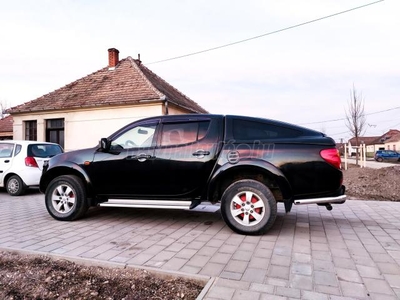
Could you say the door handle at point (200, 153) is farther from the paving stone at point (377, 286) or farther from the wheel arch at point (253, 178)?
the paving stone at point (377, 286)

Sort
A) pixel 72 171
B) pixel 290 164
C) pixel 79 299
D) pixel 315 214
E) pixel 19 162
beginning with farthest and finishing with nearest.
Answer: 1. pixel 19 162
2. pixel 315 214
3. pixel 72 171
4. pixel 290 164
5. pixel 79 299

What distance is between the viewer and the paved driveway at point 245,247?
256cm

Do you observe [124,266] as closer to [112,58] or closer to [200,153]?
[200,153]

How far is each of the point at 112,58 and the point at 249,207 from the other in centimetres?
1395

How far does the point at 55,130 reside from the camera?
14570mm

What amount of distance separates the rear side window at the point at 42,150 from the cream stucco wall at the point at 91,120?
445 centimetres

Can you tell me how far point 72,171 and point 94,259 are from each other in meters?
2.30

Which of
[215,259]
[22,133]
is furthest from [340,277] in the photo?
[22,133]

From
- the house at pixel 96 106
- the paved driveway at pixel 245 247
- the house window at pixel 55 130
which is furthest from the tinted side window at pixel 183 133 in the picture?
the house window at pixel 55 130

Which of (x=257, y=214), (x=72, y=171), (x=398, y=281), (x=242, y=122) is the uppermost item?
(x=242, y=122)

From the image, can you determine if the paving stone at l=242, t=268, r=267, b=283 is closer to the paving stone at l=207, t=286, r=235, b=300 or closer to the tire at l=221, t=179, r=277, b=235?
the paving stone at l=207, t=286, r=235, b=300

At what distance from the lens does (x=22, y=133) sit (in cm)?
1517

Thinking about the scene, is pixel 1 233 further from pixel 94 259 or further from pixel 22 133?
pixel 22 133

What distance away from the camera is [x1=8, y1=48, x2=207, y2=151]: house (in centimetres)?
1251
